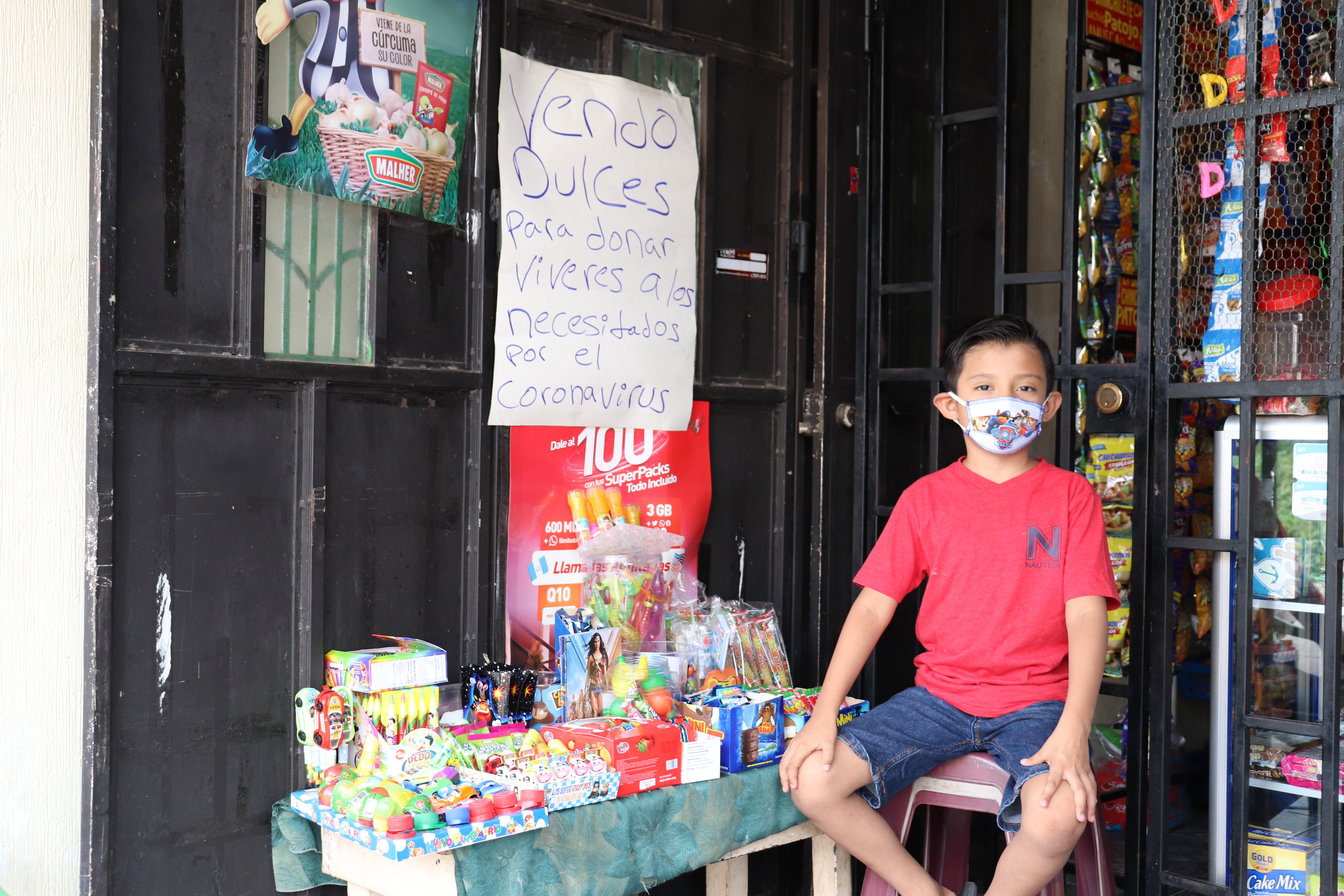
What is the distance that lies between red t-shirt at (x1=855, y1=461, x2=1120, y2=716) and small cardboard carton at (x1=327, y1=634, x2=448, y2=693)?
95cm

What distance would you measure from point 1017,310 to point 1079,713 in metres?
1.57

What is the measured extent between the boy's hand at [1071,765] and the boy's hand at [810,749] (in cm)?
37

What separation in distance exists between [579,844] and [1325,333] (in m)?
1.86

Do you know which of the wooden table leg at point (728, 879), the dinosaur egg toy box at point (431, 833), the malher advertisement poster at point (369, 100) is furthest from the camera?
the wooden table leg at point (728, 879)

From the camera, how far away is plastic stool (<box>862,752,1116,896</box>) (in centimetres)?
226

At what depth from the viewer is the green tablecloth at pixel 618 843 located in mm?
1998

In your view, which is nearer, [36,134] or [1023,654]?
[36,134]

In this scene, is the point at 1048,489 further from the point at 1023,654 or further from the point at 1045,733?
the point at 1045,733

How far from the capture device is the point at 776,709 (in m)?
2.53

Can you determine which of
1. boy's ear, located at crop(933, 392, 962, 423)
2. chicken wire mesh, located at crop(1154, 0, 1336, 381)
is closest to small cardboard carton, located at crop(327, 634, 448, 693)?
boy's ear, located at crop(933, 392, 962, 423)

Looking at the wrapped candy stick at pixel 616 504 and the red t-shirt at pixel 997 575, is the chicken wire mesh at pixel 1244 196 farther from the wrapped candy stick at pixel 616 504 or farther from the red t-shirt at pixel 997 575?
the wrapped candy stick at pixel 616 504

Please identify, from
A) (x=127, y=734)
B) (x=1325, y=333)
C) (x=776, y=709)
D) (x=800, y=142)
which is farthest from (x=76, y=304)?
(x=1325, y=333)

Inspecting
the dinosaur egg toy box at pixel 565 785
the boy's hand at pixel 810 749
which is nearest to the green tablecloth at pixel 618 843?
the dinosaur egg toy box at pixel 565 785

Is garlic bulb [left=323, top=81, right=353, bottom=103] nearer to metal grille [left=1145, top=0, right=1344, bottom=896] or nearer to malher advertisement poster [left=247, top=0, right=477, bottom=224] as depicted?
malher advertisement poster [left=247, top=0, right=477, bottom=224]
